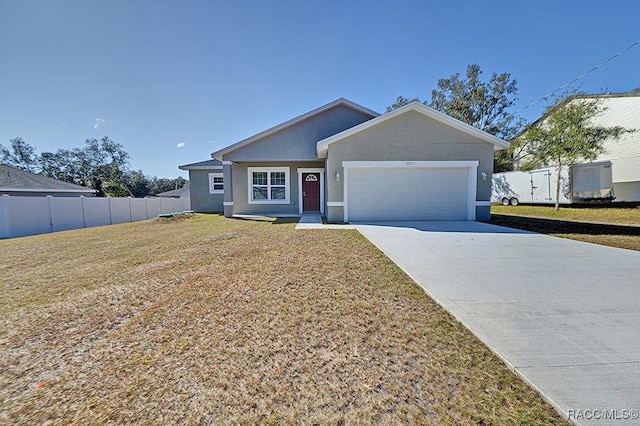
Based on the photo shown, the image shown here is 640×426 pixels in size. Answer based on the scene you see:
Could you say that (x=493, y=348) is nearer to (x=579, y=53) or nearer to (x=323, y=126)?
(x=323, y=126)

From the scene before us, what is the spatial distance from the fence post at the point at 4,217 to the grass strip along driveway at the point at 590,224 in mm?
22375

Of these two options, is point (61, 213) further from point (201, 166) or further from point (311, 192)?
point (311, 192)

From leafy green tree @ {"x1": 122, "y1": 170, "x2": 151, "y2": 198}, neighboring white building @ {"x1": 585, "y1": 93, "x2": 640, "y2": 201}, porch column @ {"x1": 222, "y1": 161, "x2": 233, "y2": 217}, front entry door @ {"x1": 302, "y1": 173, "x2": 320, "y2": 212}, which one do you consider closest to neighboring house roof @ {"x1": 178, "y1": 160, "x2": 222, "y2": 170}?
porch column @ {"x1": 222, "y1": 161, "x2": 233, "y2": 217}

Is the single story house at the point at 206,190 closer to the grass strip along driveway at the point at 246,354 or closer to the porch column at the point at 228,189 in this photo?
the porch column at the point at 228,189

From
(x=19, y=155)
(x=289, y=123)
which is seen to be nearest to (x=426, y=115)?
(x=289, y=123)

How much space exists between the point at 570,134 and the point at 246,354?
2133 cm

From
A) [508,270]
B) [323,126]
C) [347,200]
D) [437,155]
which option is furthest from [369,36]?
[508,270]

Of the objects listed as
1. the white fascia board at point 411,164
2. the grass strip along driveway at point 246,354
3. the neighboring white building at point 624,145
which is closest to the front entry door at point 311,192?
the white fascia board at point 411,164

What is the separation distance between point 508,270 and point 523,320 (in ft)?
6.67

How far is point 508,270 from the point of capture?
15.0 feet

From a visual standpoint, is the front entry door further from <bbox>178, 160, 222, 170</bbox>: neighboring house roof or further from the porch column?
<bbox>178, 160, 222, 170</bbox>: neighboring house roof

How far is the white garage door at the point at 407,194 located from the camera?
10.4m

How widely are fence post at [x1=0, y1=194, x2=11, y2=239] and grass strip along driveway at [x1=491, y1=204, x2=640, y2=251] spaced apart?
2238cm

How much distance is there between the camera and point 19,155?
4178cm
